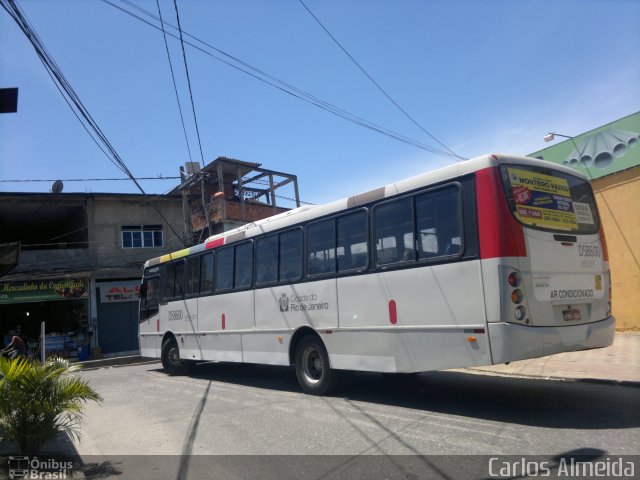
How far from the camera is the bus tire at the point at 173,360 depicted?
13127 mm

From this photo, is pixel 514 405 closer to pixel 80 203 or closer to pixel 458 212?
pixel 458 212

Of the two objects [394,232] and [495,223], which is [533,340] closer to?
[495,223]

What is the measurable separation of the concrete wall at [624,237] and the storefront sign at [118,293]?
731 inches

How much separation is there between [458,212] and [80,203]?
21.9m

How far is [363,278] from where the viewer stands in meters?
7.79

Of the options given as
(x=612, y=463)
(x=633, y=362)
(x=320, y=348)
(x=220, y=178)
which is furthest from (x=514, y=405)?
(x=220, y=178)

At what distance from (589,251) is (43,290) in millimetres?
21277

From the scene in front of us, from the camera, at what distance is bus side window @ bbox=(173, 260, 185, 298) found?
12875 millimetres

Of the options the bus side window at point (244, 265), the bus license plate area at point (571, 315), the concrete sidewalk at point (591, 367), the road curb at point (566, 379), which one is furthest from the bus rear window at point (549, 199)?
the bus side window at point (244, 265)

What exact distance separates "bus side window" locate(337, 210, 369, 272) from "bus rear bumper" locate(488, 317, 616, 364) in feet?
7.88

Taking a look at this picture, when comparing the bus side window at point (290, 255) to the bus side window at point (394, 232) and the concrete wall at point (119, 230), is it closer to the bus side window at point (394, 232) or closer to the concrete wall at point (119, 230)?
the bus side window at point (394, 232)

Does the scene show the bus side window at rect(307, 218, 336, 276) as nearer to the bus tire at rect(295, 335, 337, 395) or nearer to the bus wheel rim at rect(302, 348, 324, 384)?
the bus tire at rect(295, 335, 337, 395)

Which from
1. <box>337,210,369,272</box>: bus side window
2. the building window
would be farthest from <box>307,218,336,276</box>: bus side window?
the building window

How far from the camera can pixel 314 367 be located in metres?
8.98
